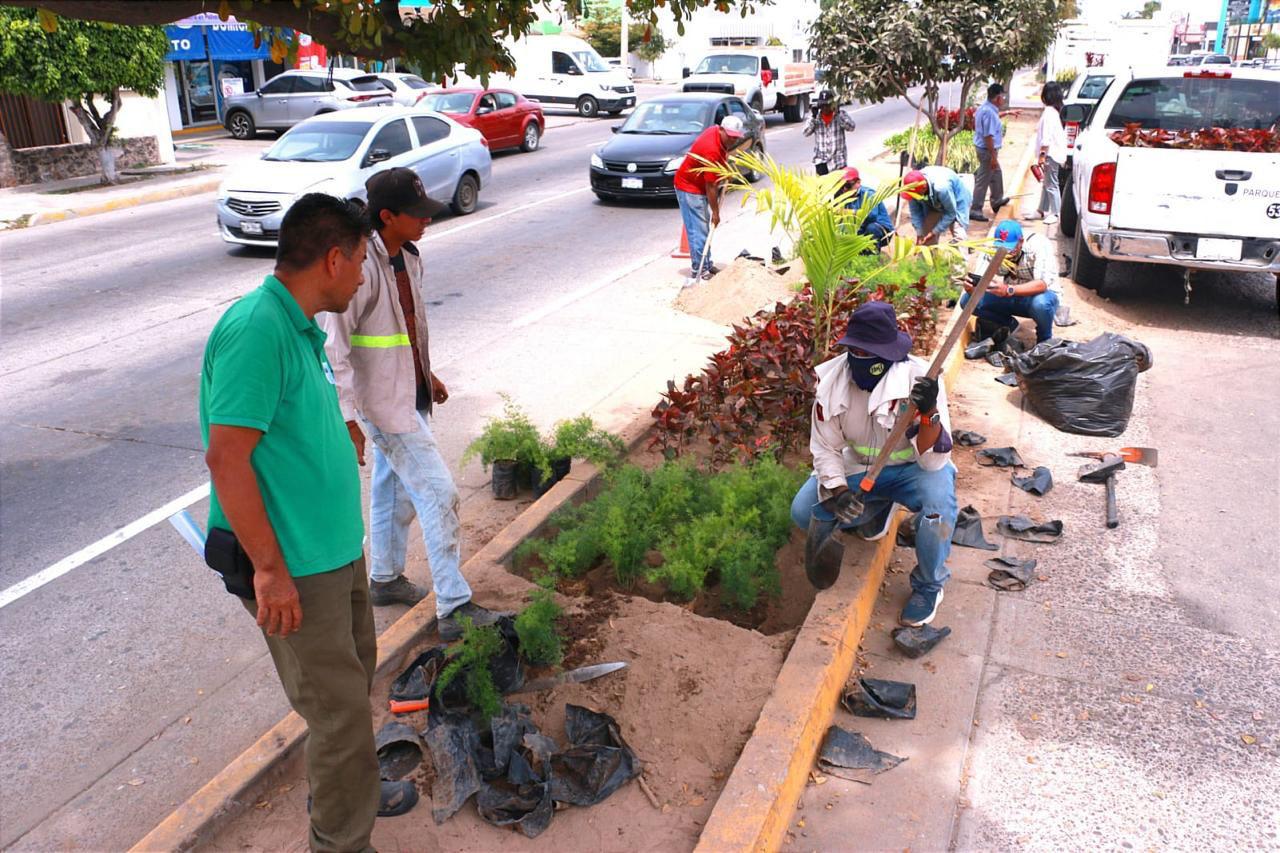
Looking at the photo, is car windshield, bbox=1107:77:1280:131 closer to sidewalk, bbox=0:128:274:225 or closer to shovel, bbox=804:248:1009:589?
shovel, bbox=804:248:1009:589

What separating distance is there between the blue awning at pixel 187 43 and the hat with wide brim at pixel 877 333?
2763 centimetres

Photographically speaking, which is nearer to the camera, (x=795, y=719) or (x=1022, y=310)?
(x=795, y=719)

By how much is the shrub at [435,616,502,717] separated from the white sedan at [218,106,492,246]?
9406 millimetres

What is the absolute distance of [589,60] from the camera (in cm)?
3569

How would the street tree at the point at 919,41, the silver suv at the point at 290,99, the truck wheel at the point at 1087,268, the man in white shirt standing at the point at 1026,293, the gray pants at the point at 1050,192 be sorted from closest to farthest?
the man in white shirt standing at the point at 1026,293 < the truck wheel at the point at 1087,268 < the street tree at the point at 919,41 < the gray pants at the point at 1050,192 < the silver suv at the point at 290,99

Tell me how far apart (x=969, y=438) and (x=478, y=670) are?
4.27 metres

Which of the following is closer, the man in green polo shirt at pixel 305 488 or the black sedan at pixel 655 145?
the man in green polo shirt at pixel 305 488

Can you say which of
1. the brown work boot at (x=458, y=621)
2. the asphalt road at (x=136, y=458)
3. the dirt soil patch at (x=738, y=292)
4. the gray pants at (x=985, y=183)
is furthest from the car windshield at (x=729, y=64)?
the brown work boot at (x=458, y=621)

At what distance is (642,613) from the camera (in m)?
4.61

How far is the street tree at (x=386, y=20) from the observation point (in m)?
3.61

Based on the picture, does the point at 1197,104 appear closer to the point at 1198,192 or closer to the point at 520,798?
the point at 1198,192

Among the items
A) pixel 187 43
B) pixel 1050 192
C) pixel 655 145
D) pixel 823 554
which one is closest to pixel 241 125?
pixel 187 43

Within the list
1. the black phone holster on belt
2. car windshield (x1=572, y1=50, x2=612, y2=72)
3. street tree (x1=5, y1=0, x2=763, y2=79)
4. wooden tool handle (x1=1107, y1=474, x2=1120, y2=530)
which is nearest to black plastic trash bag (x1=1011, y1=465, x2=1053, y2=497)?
wooden tool handle (x1=1107, y1=474, x2=1120, y2=530)

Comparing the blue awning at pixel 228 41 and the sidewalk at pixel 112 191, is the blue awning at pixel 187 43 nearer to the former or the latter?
the blue awning at pixel 228 41
